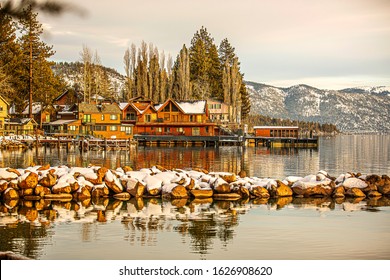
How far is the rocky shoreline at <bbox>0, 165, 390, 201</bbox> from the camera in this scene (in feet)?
68.9

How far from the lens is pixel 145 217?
57.6 ft

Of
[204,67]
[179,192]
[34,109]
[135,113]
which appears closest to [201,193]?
[179,192]

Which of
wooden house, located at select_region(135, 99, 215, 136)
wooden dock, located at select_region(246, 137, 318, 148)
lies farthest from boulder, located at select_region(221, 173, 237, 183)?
wooden house, located at select_region(135, 99, 215, 136)

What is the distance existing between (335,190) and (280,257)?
1087cm

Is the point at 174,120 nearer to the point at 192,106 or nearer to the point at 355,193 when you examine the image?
the point at 192,106

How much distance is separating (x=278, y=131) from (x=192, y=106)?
14.4 meters

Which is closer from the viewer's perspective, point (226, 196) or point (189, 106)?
point (226, 196)

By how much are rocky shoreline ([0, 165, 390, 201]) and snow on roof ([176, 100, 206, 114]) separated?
57.8 meters

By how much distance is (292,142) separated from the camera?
82.2 metres

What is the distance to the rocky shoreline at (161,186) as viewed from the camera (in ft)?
68.9

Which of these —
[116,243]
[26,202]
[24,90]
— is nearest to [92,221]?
[116,243]

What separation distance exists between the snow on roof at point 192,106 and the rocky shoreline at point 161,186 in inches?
2274

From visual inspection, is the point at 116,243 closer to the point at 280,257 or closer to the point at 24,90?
the point at 280,257

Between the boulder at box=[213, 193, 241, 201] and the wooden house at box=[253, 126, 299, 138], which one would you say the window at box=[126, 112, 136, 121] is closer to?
the wooden house at box=[253, 126, 299, 138]
